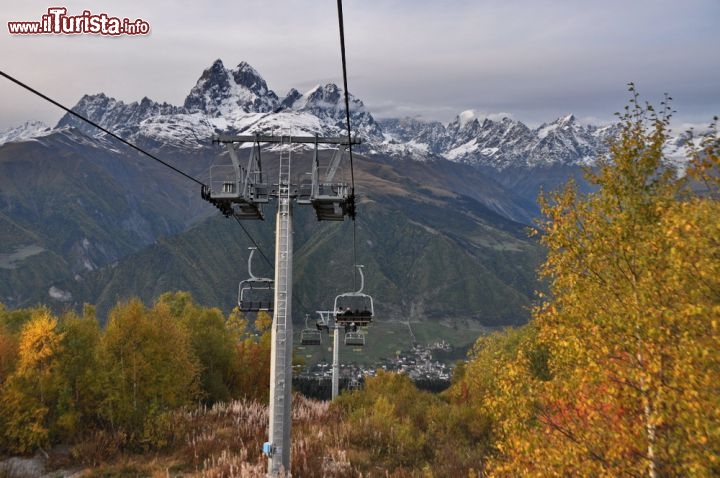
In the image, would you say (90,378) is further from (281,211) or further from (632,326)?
(632,326)

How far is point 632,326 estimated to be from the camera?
11.9 meters

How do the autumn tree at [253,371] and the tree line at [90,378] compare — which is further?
the autumn tree at [253,371]

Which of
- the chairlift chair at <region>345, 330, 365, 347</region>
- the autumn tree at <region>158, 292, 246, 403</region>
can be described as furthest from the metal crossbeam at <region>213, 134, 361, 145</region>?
the autumn tree at <region>158, 292, 246, 403</region>

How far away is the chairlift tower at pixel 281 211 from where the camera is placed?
1675 cm

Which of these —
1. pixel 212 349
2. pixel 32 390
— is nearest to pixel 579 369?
pixel 32 390

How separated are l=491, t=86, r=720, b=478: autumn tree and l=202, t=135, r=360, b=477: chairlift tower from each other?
24.7 feet

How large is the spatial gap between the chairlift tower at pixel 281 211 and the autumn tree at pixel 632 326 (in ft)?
24.7

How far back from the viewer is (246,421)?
99.0 feet

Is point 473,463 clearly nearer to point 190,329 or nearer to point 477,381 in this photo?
point 477,381

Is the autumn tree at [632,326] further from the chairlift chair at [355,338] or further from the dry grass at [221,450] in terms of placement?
the chairlift chair at [355,338]

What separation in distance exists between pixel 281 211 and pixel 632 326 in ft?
39.6

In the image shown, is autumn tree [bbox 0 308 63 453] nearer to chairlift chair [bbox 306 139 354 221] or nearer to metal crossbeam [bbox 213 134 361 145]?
metal crossbeam [bbox 213 134 361 145]

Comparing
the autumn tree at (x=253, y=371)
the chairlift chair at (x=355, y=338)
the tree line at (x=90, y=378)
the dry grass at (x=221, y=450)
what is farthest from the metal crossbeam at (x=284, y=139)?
the autumn tree at (x=253, y=371)

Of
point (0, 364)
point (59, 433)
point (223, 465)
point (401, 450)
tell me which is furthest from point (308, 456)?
point (0, 364)
